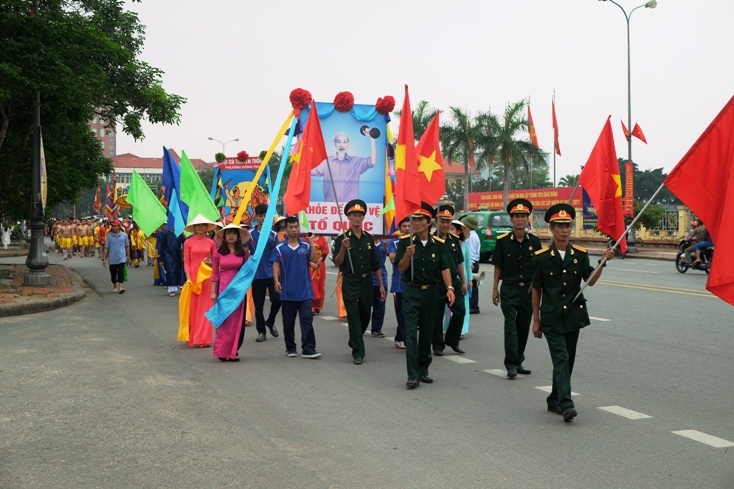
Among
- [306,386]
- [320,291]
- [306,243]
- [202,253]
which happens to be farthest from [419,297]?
[320,291]

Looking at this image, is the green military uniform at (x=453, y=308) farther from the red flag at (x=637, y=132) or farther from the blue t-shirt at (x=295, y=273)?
the red flag at (x=637, y=132)

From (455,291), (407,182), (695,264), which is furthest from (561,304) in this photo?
(695,264)

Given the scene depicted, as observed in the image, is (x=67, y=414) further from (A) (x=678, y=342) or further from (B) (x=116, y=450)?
(A) (x=678, y=342)

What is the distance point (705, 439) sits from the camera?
5.45 m

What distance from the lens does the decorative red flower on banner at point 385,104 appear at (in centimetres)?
1113

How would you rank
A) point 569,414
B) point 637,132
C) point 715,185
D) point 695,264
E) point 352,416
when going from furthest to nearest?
point 637,132
point 695,264
point 352,416
point 569,414
point 715,185

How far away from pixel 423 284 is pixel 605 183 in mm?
1936

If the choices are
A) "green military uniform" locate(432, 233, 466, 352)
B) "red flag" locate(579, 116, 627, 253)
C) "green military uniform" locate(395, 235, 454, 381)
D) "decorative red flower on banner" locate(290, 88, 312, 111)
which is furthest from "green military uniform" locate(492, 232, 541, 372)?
"decorative red flower on banner" locate(290, 88, 312, 111)

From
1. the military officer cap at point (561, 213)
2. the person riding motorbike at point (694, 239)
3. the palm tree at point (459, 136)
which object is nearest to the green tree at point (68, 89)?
the military officer cap at point (561, 213)

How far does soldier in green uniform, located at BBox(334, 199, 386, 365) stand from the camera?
8422 mm

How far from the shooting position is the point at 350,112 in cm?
1134

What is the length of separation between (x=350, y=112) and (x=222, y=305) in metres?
3.98

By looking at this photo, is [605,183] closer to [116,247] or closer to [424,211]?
[424,211]

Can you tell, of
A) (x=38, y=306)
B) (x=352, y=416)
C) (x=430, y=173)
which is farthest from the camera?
(x=38, y=306)
